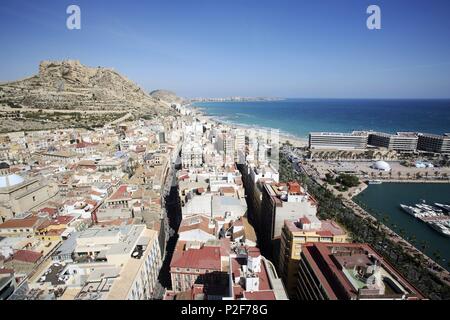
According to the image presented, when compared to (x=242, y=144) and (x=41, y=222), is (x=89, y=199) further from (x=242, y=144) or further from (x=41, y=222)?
(x=242, y=144)

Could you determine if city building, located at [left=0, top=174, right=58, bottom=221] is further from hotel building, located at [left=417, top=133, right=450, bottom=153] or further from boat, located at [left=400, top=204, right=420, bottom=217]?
hotel building, located at [left=417, top=133, right=450, bottom=153]

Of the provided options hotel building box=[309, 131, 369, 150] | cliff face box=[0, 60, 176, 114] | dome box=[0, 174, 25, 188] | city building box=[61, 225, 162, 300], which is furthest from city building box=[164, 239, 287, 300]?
cliff face box=[0, 60, 176, 114]

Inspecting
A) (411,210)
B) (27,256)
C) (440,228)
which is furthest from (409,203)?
(27,256)

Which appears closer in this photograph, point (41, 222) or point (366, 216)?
point (41, 222)

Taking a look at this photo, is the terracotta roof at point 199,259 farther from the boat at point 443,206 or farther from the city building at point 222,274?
the boat at point 443,206

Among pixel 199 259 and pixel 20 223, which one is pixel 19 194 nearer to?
pixel 20 223
